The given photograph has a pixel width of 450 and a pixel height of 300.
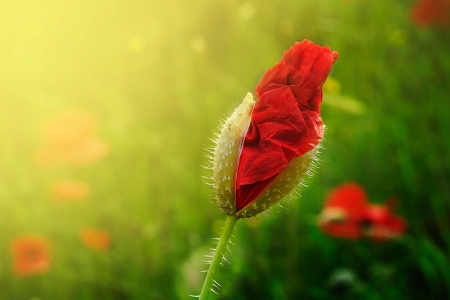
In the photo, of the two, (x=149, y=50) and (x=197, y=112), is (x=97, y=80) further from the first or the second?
(x=149, y=50)

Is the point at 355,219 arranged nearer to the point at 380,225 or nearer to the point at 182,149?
the point at 380,225

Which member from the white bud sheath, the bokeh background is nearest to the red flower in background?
the bokeh background

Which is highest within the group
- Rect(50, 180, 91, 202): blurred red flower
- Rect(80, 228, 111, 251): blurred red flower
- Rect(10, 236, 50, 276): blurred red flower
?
Rect(50, 180, 91, 202): blurred red flower

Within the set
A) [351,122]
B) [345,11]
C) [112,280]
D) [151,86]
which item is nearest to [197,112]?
[151,86]

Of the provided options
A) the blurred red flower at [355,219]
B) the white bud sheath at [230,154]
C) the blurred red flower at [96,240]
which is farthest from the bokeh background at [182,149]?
the white bud sheath at [230,154]

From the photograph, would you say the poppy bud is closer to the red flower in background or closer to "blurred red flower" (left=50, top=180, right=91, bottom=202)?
the red flower in background

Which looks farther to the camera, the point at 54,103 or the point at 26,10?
the point at 26,10
